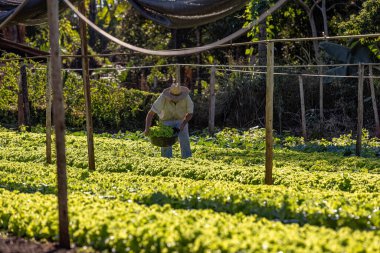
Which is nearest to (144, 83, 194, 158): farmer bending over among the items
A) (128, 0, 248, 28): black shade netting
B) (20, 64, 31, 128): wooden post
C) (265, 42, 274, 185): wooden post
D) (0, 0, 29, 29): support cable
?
(0, 0, 29, 29): support cable

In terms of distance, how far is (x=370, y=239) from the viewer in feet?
18.5

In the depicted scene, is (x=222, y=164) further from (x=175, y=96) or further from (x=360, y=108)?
(x=360, y=108)

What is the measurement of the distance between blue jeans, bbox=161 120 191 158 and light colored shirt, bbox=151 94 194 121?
101mm

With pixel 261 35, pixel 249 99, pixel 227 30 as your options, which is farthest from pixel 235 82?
pixel 227 30

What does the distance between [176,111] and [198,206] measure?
21.4 feet

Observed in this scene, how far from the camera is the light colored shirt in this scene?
13.7m

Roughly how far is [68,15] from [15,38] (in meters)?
12.7

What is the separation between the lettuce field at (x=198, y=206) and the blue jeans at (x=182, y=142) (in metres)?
1.26

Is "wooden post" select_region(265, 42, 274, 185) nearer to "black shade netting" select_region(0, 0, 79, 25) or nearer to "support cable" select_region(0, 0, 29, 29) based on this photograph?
"black shade netting" select_region(0, 0, 79, 25)

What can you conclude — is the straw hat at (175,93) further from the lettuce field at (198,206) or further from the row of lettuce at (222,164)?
the lettuce field at (198,206)

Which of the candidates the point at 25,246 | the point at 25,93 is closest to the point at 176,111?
the point at 25,246

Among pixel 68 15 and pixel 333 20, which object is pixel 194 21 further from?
pixel 68 15

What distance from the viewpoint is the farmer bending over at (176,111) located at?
44.5ft

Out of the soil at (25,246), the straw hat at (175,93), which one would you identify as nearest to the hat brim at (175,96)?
the straw hat at (175,93)
